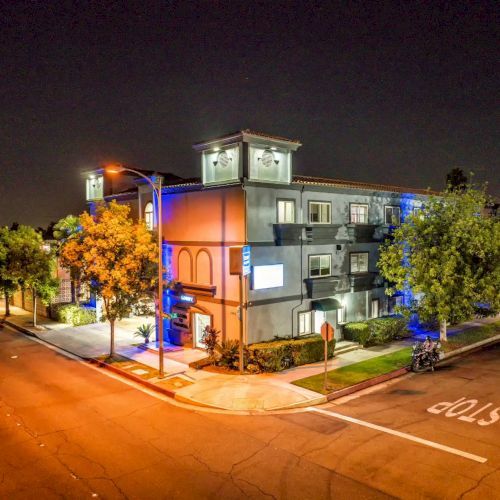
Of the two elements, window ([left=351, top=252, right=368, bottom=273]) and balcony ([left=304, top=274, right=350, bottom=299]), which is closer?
balcony ([left=304, top=274, right=350, bottom=299])

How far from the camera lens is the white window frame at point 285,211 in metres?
22.3

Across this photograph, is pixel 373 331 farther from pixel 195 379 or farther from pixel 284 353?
pixel 195 379

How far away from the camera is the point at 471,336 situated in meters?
26.8

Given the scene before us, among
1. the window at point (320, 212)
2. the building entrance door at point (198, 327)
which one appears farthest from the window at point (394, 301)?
the building entrance door at point (198, 327)

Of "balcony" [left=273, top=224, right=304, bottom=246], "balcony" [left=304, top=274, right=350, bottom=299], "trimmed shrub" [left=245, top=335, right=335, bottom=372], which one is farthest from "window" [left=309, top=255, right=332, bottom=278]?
"trimmed shrub" [left=245, top=335, right=335, bottom=372]

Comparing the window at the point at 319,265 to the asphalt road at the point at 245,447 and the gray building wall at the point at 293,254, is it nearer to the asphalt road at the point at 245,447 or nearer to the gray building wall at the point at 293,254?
the gray building wall at the point at 293,254

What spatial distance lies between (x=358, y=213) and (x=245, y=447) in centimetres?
1770

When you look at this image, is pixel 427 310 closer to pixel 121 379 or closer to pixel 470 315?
pixel 470 315

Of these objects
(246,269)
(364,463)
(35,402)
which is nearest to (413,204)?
(246,269)

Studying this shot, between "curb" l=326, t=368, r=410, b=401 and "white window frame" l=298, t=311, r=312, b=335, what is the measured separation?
5.46m

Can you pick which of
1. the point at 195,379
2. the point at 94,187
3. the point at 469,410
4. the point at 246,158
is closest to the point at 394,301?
the point at 469,410

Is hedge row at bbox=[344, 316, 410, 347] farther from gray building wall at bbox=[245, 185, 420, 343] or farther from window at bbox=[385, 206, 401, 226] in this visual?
window at bbox=[385, 206, 401, 226]

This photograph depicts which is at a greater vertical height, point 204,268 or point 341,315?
point 204,268

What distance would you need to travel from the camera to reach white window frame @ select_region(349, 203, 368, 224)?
2634 cm
